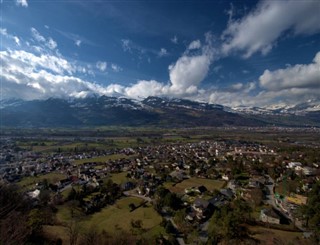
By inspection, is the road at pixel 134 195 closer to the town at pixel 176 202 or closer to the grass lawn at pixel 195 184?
the town at pixel 176 202

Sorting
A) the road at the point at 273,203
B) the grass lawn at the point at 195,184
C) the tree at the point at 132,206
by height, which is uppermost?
the road at the point at 273,203

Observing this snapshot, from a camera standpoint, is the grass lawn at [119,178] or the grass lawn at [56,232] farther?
the grass lawn at [119,178]

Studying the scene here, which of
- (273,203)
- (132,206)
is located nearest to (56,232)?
(132,206)

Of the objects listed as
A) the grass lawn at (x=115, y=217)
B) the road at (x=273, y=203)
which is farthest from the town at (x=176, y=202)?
the grass lawn at (x=115, y=217)

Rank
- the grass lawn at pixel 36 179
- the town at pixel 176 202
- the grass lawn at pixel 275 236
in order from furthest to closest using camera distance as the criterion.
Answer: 1. the grass lawn at pixel 36 179
2. the town at pixel 176 202
3. the grass lawn at pixel 275 236

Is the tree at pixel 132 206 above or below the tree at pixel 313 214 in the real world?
below

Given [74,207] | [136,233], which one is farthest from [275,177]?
[74,207]
